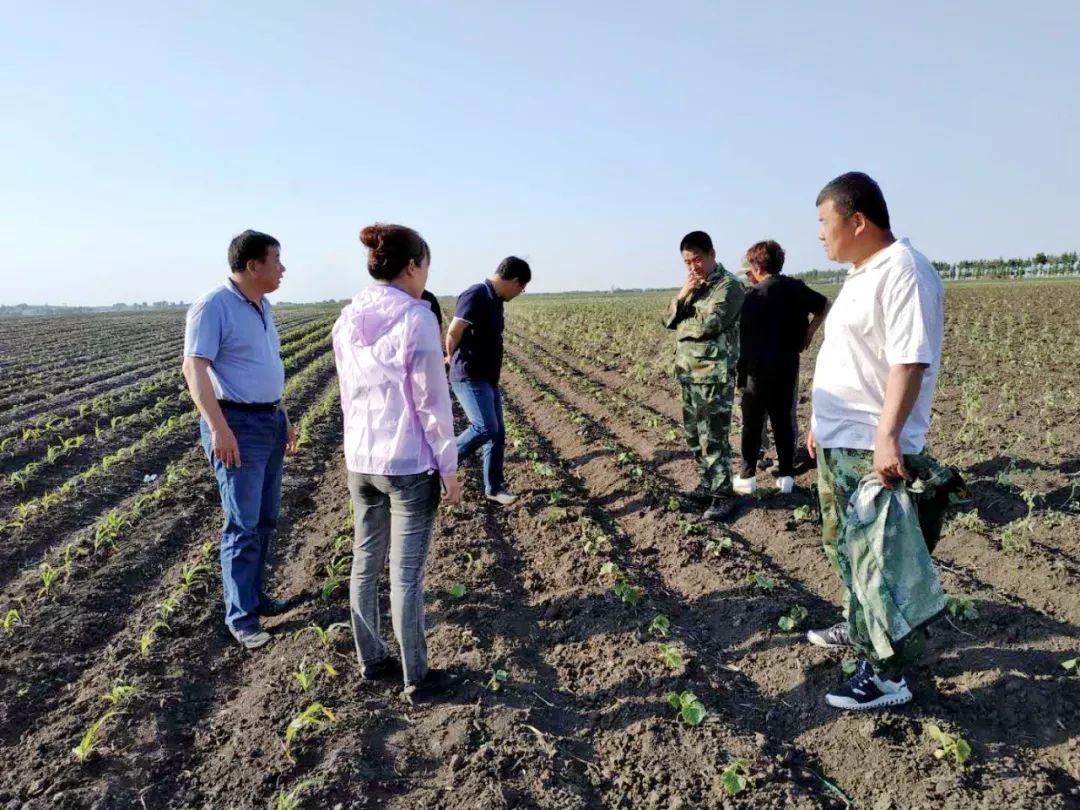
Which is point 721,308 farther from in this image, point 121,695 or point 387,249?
point 121,695

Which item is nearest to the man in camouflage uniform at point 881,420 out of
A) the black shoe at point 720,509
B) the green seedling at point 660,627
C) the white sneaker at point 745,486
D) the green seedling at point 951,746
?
the green seedling at point 951,746

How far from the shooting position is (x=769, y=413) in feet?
18.0

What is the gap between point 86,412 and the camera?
33.6 ft

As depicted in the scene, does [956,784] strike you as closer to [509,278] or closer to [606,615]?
[606,615]

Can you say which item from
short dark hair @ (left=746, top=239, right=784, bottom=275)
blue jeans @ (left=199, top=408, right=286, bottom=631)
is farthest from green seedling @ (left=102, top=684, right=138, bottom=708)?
short dark hair @ (left=746, top=239, right=784, bottom=275)

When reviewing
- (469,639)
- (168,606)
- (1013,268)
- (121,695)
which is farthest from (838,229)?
(1013,268)

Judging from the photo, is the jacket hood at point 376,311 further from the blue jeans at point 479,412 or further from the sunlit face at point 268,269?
the blue jeans at point 479,412

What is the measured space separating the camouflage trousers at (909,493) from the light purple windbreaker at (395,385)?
165 cm

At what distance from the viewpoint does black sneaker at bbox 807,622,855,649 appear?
338 cm

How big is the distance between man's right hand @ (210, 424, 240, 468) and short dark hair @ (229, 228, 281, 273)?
87 cm

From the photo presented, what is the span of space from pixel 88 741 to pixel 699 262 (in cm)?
442

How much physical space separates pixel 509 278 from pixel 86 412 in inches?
336

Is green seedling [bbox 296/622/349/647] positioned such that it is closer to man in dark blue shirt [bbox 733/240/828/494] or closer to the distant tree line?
man in dark blue shirt [bbox 733/240/828/494]

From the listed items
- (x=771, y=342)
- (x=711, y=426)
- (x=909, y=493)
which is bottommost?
(x=711, y=426)
